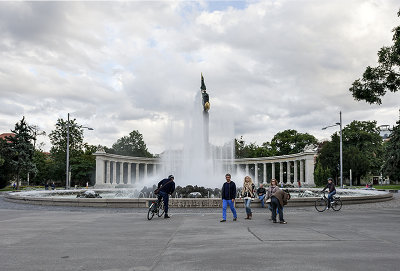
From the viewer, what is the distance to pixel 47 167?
295 feet

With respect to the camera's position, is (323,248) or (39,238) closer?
(323,248)

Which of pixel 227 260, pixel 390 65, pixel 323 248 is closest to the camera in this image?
pixel 227 260

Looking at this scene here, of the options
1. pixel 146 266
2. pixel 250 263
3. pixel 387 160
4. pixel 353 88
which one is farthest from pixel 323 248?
pixel 387 160

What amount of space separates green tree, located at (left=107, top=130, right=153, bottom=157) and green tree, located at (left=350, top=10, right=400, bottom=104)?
89731mm

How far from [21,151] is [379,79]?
5781 centimetres

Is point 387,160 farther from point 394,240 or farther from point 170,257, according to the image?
point 170,257

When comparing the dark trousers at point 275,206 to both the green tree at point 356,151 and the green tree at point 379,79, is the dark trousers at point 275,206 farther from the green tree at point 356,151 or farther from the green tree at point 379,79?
the green tree at point 356,151

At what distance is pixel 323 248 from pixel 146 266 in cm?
474

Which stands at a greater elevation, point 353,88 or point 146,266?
point 353,88

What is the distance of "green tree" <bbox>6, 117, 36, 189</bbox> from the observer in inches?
2452

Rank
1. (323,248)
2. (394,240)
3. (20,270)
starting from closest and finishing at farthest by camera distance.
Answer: (20,270) < (323,248) < (394,240)

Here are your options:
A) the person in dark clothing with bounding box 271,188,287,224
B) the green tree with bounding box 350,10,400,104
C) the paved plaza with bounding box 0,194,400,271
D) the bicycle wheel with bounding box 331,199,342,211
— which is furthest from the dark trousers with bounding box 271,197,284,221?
the green tree with bounding box 350,10,400,104

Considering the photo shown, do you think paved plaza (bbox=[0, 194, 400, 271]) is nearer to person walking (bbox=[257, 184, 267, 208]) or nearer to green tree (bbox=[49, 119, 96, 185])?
person walking (bbox=[257, 184, 267, 208])

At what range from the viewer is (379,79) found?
1082 inches
